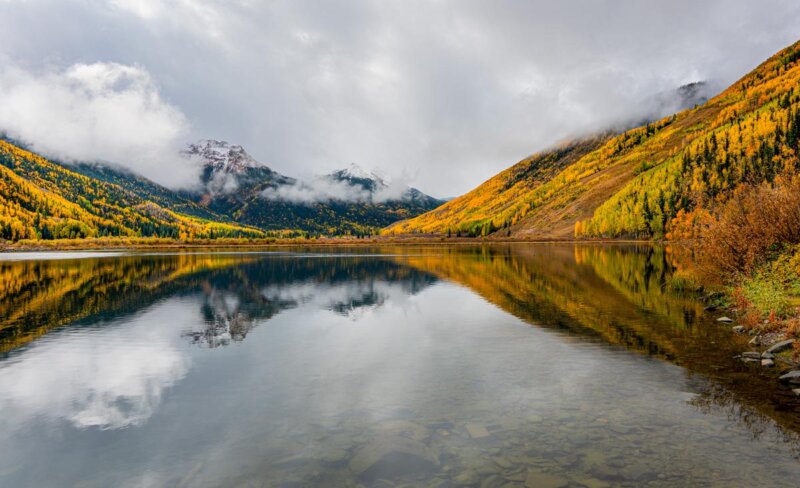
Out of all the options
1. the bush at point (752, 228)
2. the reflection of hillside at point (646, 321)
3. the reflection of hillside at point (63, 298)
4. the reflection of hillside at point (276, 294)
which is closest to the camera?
the reflection of hillside at point (646, 321)

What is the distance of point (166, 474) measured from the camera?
12047 mm

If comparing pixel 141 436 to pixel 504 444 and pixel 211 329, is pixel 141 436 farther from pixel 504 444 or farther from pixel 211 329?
pixel 211 329

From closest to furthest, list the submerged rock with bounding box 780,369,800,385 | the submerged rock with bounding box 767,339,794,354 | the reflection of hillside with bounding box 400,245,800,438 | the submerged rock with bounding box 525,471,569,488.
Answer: the submerged rock with bounding box 525,471,569,488
the reflection of hillside with bounding box 400,245,800,438
the submerged rock with bounding box 780,369,800,385
the submerged rock with bounding box 767,339,794,354

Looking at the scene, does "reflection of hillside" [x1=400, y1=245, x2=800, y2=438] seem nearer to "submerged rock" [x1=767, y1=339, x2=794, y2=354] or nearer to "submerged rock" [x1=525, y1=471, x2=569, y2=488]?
"submerged rock" [x1=767, y1=339, x2=794, y2=354]

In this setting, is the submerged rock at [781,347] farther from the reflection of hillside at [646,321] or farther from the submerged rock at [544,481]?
the submerged rock at [544,481]

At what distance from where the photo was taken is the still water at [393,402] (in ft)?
39.2

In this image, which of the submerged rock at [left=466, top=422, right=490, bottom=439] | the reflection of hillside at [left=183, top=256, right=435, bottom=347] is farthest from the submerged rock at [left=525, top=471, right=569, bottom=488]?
the reflection of hillside at [left=183, top=256, right=435, bottom=347]

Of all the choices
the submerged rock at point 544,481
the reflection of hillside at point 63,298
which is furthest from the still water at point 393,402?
the reflection of hillside at point 63,298

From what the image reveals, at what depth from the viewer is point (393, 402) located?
17141 millimetres

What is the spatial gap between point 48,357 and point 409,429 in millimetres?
21143

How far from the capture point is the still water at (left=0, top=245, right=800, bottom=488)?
11953 mm

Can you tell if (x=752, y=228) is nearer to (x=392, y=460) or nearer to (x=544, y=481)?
(x=544, y=481)

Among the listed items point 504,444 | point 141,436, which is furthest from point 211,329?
point 504,444

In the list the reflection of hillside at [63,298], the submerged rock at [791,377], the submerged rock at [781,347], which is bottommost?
the reflection of hillside at [63,298]
